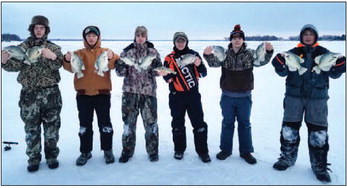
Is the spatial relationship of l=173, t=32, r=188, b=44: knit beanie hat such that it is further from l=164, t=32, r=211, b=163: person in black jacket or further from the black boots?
the black boots

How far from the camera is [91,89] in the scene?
454 cm

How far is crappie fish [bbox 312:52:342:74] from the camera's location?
12.8 ft

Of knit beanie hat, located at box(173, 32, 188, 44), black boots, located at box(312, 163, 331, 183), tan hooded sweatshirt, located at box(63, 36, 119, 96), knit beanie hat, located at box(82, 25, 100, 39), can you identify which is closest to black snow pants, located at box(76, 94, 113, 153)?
tan hooded sweatshirt, located at box(63, 36, 119, 96)

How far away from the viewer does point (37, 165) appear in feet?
14.8

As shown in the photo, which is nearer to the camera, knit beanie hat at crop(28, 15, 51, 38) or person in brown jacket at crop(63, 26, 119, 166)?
knit beanie hat at crop(28, 15, 51, 38)

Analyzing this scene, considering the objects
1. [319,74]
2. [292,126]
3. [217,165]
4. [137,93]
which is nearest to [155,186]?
[217,165]

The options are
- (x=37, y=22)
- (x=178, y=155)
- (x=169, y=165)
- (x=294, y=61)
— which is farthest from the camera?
(x=178, y=155)

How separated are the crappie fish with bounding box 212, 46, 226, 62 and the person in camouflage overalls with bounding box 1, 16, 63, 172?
2.49 metres

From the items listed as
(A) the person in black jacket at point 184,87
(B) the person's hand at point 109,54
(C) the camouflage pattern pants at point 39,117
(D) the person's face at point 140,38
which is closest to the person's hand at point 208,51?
(A) the person in black jacket at point 184,87

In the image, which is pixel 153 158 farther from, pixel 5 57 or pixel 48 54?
pixel 5 57

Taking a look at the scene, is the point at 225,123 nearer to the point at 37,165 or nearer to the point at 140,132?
the point at 140,132

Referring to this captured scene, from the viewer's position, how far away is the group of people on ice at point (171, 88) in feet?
13.9

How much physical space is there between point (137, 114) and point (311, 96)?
2808mm

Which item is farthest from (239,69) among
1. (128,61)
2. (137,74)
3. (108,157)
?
(108,157)
